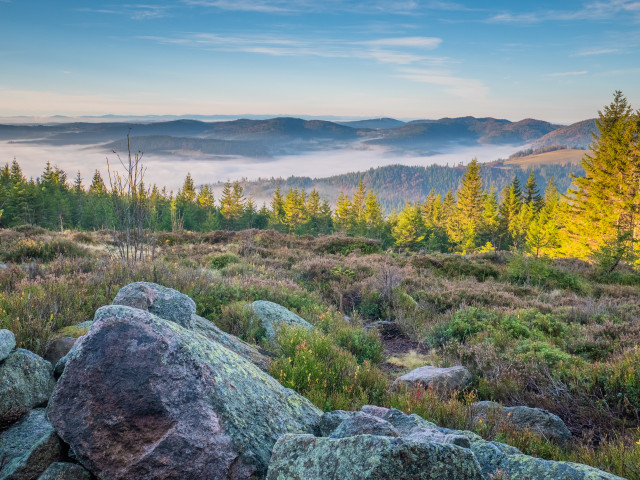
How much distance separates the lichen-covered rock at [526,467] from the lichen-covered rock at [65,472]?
2.58 m

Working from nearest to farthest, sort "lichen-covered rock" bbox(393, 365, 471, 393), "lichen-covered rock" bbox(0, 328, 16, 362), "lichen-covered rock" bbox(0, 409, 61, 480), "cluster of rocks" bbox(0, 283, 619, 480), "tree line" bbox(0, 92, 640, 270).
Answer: "cluster of rocks" bbox(0, 283, 619, 480), "lichen-covered rock" bbox(0, 409, 61, 480), "lichen-covered rock" bbox(0, 328, 16, 362), "lichen-covered rock" bbox(393, 365, 471, 393), "tree line" bbox(0, 92, 640, 270)

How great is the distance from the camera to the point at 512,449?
265 cm

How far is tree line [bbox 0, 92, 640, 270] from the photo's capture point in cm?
2842

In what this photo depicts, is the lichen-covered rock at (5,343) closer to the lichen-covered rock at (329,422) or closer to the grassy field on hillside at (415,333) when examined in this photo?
the grassy field on hillside at (415,333)

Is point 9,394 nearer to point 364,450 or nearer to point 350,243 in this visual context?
point 364,450

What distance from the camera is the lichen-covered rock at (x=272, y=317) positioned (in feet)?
21.4

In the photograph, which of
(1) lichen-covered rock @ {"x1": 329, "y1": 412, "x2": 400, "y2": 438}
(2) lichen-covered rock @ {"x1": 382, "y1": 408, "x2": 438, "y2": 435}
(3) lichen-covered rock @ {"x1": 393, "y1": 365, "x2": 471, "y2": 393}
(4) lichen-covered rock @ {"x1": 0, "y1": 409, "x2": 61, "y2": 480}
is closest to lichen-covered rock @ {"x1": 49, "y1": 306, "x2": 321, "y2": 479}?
(4) lichen-covered rock @ {"x1": 0, "y1": 409, "x2": 61, "y2": 480}

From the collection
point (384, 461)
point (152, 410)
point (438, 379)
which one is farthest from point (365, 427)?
point (438, 379)

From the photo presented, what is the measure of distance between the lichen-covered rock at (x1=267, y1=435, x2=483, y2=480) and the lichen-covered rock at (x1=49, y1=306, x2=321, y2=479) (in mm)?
518

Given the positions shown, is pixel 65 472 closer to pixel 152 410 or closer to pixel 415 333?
A: pixel 152 410

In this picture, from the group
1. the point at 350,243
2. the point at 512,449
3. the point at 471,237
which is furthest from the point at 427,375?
the point at 471,237

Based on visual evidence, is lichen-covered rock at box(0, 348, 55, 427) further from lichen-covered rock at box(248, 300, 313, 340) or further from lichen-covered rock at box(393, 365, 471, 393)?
lichen-covered rock at box(393, 365, 471, 393)

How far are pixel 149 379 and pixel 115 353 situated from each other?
0.33 metres

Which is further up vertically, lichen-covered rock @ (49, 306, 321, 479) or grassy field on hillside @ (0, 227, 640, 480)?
lichen-covered rock @ (49, 306, 321, 479)
